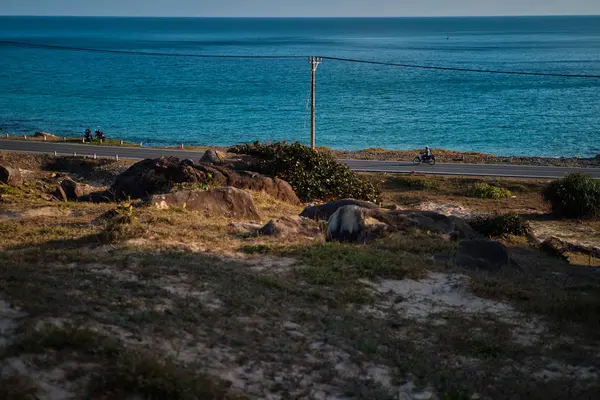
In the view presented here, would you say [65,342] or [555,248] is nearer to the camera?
[65,342]

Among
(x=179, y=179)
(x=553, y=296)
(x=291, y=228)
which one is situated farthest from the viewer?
(x=179, y=179)

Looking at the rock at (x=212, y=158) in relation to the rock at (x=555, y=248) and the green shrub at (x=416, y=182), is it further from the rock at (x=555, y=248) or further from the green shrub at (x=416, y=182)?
the rock at (x=555, y=248)

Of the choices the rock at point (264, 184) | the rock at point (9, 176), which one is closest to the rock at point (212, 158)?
the rock at point (264, 184)

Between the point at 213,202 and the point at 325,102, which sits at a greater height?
the point at 325,102

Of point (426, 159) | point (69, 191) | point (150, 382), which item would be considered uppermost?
point (426, 159)

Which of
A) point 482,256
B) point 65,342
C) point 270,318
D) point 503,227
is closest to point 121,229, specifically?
point 270,318

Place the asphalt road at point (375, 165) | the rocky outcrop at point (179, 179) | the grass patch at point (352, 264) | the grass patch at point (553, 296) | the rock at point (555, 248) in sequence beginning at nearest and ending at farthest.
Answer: the grass patch at point (553, 296) → the grass patch at point (352, 264) → the rock at point (555, 248) → the rocky outcrop at point (179, 179) → the asphalt road at point (375, 165)

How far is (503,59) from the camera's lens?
512 ft

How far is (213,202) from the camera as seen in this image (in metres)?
19.8

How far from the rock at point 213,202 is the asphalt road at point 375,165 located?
74.9 ft

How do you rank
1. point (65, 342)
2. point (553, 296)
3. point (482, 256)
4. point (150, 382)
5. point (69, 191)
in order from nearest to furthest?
point (150, 382), point (65, 342), point (553, 296), point (482, 256), point (69, 191)

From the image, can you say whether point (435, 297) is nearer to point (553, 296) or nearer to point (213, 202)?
point (553, 296)

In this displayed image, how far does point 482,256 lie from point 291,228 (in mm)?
4900

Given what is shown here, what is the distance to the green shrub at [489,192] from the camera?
34.8m
